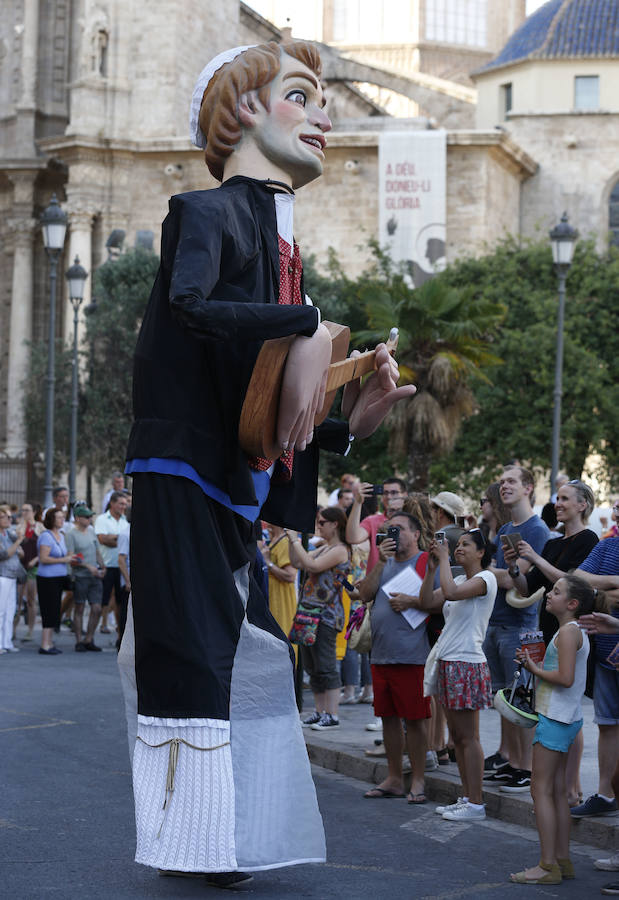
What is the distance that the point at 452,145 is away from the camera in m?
42.0

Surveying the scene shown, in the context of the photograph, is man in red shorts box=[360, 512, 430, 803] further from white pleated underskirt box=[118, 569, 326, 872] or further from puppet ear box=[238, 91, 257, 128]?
puppet ear box=[238, 91, 257, 128]

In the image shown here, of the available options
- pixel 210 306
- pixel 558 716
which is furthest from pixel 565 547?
pixel 210 306

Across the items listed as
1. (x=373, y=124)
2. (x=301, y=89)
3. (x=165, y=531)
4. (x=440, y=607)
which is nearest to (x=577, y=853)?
(x=440, y=607)

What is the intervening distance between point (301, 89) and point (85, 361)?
103ft

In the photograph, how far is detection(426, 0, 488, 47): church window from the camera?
68.9m

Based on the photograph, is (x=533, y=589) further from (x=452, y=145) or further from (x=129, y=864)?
(x=452, y=145)

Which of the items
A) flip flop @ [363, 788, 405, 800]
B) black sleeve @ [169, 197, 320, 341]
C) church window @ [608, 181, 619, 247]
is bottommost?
flip flop @ [363, 788, 405, 800]

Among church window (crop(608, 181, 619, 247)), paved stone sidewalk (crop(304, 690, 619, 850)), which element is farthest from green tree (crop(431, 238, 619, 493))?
paved stone sidewalk (crop(304, 690, 619, 850))

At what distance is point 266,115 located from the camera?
5.57m

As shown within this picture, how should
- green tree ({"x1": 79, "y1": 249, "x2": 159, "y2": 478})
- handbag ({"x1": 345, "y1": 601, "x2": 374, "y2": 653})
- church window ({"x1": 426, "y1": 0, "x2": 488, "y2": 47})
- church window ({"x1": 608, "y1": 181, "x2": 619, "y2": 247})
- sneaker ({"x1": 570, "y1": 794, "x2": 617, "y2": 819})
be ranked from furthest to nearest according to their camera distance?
church window ({"x1": 426, "y1": 0, "x2": 488, "y2": 47})
church window ({"x1": 608, "y1": 181, "x2": 619, "y2": 247})
green tree ({"x1": 79, "y1": 249, "x2": 159, "y2": 478})
handbag ({"x1": 345, "y1": 601, "x2": 374, "y2": 653})
sneaker ({"x1": 570, "y1": 794, "x2": 617, "y2": 819})

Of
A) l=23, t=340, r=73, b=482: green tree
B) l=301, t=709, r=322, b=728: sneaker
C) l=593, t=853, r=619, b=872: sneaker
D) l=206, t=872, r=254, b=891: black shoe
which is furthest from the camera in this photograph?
l=23, t=340, r=73, b=482: green tree

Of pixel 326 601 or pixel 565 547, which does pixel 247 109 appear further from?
pixel 326 601

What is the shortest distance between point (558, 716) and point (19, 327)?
37.6 metres

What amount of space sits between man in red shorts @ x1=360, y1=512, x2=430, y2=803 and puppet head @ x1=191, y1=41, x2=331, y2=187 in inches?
126
